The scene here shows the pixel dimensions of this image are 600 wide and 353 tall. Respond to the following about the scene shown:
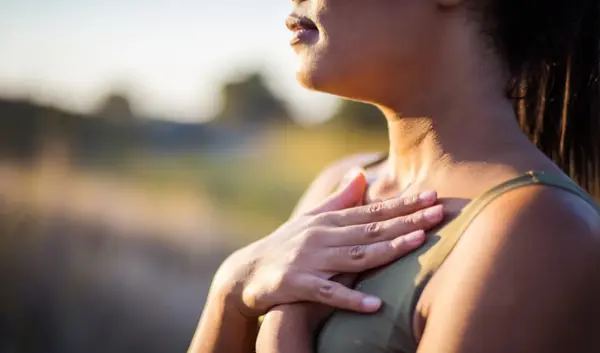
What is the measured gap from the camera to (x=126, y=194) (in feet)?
24.2

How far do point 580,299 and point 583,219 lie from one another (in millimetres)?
118

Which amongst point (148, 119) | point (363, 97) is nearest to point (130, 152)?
point (148, 119)

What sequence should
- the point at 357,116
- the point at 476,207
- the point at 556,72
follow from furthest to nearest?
the point at 357,116, the point at 556,72, the point at 476,207

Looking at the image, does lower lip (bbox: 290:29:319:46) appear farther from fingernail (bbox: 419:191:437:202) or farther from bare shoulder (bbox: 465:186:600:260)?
bare shoulder (bbox: 465:186:600:260)

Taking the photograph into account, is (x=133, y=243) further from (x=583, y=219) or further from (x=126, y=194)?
(x=583, y=219)

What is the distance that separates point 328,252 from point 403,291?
186 millimetres

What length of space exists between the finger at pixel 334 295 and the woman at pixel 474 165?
0.02 m

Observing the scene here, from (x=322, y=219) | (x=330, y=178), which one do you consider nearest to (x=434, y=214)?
(x=322, y=219)

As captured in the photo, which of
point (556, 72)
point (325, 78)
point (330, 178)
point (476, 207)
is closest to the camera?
point (476, 207)

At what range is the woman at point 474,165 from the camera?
1215 mm

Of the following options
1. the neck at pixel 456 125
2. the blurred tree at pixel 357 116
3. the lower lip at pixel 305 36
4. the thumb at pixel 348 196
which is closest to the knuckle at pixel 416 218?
the neck at pixel 456 125

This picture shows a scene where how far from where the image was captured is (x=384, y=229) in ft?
4.77

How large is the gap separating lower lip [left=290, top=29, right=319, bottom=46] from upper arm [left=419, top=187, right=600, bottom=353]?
522 millimetres

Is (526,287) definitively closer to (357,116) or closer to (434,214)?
(434,214)
